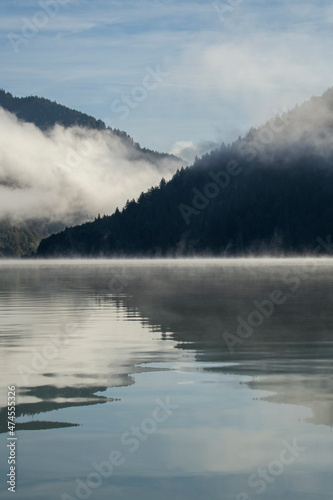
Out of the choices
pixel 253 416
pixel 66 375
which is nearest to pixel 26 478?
pixel 253 416

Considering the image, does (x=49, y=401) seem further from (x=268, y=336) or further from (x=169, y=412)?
(x=268, y=336)

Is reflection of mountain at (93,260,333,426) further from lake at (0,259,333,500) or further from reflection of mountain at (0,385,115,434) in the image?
reflection of mountain at (0,385,115,434)

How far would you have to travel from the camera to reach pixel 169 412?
21.6m

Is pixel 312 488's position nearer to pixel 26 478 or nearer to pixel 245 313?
pixel 26 478

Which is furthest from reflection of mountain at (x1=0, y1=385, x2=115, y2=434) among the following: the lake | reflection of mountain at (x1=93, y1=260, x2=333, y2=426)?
reflection of mountain at (x1=93, y1=260, x2=333, y2=426)

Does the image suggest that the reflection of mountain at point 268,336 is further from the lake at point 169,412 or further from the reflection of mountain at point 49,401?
the reflection of mountain at point 49,401

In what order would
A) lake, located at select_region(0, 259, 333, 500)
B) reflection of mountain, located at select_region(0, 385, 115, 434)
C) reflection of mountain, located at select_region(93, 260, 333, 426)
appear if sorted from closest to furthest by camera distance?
lake, located at select_region(0, 259, 333, 500) → reflection of mountain, located at select_region(0, 385, 115, 434) → reflection of mountain, located at select_region(93, 260, 333, 426)

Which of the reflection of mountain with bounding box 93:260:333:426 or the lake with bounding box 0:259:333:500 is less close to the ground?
the reflection of mountain with bounding box 93:260:333:426

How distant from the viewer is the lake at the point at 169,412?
15961mm

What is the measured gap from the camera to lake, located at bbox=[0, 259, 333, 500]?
1596cm

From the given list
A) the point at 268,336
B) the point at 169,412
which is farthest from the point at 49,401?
the point at 268,336

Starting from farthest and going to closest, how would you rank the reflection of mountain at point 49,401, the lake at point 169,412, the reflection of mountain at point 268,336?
the reflection of mountain at point 268,336 → the reflection of mountain at point 49,401 → the lake at point 169,412

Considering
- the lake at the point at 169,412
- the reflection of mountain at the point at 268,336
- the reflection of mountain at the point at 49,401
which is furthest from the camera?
the reflection of mountain at the point at 268,336

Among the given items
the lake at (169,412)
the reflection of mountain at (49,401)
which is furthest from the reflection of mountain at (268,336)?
the reflection of mountain at (49,401)
